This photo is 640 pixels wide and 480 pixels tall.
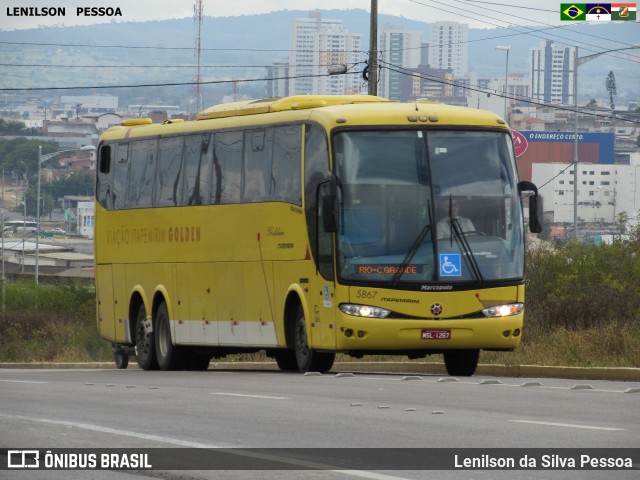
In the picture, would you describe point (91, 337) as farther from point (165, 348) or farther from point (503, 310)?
point (503, 310)

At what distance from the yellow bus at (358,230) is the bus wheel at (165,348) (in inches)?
47.5

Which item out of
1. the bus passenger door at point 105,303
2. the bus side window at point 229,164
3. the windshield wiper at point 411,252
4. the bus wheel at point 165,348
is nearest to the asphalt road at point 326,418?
the windshield wiper at point 411,252

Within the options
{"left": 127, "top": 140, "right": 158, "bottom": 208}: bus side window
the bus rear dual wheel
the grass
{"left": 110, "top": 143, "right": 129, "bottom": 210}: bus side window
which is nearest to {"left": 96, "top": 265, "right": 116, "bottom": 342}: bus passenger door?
{"left": 110, "top": 143, "right": 129, "bottom": 210}: bus side window

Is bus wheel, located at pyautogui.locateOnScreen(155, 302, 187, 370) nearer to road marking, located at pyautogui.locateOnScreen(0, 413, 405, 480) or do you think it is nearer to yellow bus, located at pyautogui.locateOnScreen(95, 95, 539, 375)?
yellow bus, located at pyautogui.locateOnScreen(95, 95, 539, 375)

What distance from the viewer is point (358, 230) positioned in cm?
2231

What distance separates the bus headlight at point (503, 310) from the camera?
22.5m

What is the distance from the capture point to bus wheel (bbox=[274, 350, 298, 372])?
27.1 m

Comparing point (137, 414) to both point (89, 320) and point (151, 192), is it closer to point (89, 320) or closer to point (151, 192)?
point (151, 192)

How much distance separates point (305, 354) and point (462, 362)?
2221 mm

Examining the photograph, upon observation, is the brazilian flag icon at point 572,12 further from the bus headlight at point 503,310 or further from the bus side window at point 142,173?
the bus headlight at point 503,310

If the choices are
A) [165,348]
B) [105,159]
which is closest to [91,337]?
[105,159]

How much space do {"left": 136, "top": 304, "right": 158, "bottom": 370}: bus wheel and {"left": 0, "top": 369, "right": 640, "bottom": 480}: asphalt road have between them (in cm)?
747

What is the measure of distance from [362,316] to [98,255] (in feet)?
33.9

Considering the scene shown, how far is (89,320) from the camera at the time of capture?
58156mm
